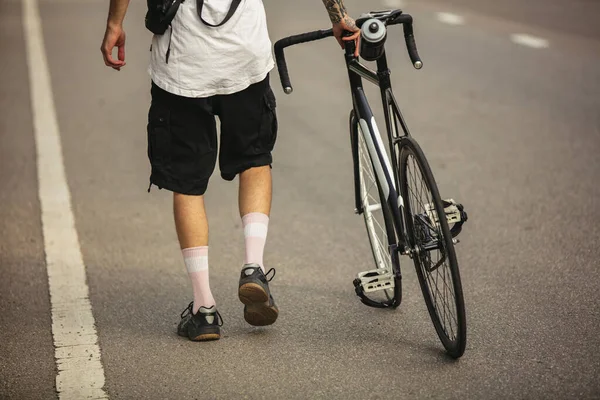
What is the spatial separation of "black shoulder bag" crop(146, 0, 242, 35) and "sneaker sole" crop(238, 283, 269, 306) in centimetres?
107

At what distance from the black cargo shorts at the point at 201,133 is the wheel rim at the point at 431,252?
711mm

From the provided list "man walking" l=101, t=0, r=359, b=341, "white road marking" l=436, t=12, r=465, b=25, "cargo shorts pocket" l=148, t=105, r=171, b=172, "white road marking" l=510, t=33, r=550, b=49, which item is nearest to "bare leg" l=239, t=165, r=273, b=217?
"man walking" l=101, t=0, r=359, b=341

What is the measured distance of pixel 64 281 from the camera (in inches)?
223

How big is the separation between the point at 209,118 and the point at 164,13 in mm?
507

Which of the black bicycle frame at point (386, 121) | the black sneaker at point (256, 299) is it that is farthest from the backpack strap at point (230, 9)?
the black sneaker at point (256, 299)

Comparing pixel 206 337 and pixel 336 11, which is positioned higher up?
pixel 336 11

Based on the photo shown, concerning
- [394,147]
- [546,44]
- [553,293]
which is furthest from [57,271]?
[546,44]

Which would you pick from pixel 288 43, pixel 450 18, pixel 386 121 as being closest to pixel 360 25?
pixel 288 43

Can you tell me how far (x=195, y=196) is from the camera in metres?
4.85

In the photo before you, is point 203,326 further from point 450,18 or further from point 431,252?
point 450,18

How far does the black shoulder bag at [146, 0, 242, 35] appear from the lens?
4.48 m

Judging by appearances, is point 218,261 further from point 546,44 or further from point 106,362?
point 546,44

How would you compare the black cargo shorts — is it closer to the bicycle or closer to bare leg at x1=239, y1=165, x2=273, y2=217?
bare leg at x1=239, y1=165, x2=273, y2=217

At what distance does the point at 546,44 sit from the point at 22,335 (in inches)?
334
